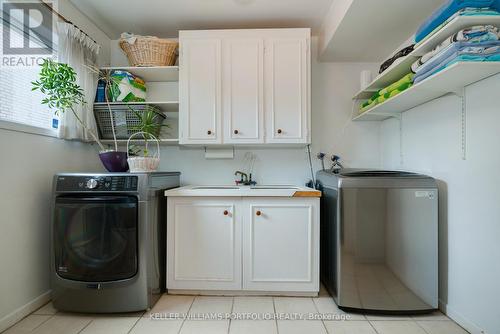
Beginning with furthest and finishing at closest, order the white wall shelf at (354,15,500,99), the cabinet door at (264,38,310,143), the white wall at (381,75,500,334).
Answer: the cabinet door at (264,38,310,143), the white wall at (381,75,500,334), the white wall shelf at (354,15,500,99)

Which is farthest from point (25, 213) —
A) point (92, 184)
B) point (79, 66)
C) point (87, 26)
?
point (87, 26)

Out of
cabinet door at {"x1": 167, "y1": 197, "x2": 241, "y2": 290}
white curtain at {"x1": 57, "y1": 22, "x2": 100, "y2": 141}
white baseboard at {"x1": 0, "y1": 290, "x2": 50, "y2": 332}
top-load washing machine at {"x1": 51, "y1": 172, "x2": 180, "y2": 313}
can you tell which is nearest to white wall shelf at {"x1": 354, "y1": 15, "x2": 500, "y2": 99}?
cabinet door at {"x1": 167, "y1": 197, "x2": 241, "y2": 290}

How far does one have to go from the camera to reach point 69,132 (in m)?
1.93

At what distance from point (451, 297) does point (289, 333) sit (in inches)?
42.6

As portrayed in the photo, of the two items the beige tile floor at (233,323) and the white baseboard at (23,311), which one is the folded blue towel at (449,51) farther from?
the white baseboard at (23,311)

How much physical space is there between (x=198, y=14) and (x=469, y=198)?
2.38 meters

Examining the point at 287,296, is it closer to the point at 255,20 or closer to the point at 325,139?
the point at 325,139

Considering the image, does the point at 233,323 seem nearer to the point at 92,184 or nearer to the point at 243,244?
the point at 243,244

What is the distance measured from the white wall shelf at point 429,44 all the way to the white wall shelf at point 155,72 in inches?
67.3

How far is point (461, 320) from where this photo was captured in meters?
1.54

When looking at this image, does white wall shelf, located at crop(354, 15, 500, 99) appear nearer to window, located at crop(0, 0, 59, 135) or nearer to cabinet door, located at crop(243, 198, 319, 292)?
cabinet door, located at crop(243, 198, 319, 292)

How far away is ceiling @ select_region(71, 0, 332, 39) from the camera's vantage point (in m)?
2.03

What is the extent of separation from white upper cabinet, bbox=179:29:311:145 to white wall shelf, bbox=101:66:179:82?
176 mm

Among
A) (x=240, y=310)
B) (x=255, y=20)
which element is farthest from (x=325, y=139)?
(x=240, y=310)
